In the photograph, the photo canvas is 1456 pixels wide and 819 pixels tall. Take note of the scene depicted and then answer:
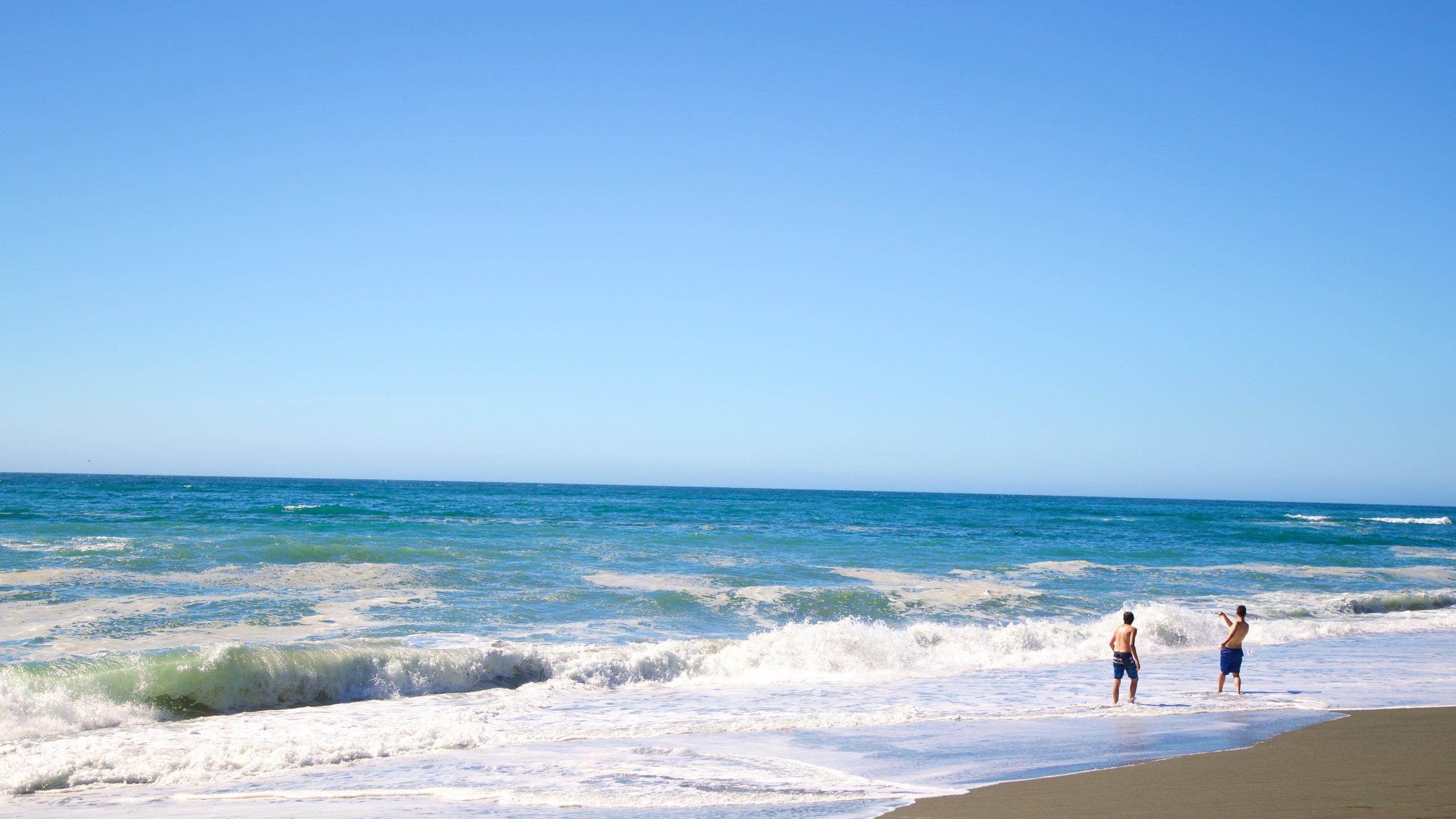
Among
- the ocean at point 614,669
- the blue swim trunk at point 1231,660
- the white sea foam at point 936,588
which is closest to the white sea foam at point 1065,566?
the ocean at point 614,669

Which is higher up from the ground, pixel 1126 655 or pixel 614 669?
pixel 1126 655

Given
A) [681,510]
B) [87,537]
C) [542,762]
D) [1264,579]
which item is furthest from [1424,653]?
[681,510]

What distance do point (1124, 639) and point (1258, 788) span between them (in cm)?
441

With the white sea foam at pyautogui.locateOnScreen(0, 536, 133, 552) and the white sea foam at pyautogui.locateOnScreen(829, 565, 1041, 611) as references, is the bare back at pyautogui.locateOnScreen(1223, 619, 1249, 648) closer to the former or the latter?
the white sea foam at pyautogui.locateOnScreen(829, 565, 1041, 611)

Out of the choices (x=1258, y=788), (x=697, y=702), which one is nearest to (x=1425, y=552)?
(x=697, y=702)

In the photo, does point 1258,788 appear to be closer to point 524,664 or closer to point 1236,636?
point 1236,636

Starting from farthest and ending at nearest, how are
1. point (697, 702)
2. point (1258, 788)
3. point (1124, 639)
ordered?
Result: point (697, 702)
point (1124, 639)
point (1258, 788)

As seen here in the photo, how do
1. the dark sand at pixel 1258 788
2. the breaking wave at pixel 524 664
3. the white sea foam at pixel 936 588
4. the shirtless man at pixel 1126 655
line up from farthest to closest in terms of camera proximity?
the white sea foam at pixel 936 588, the shirtless man at pixel 1126 655, the breaking wave at pixel 524 664, the dark sand at pixel 1258 788

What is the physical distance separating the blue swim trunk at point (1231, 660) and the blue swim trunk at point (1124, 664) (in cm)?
132

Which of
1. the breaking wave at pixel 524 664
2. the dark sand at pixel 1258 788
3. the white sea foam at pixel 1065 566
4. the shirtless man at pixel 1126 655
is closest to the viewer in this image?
the dark sand at pixel 1258 788

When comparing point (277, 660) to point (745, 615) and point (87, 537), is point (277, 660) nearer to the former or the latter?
point (745, 615)

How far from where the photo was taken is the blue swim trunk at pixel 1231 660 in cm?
1145

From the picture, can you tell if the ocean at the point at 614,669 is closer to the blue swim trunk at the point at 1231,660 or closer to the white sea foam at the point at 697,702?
the white sea foam at the point at 697,702

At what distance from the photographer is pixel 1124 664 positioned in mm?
11086
